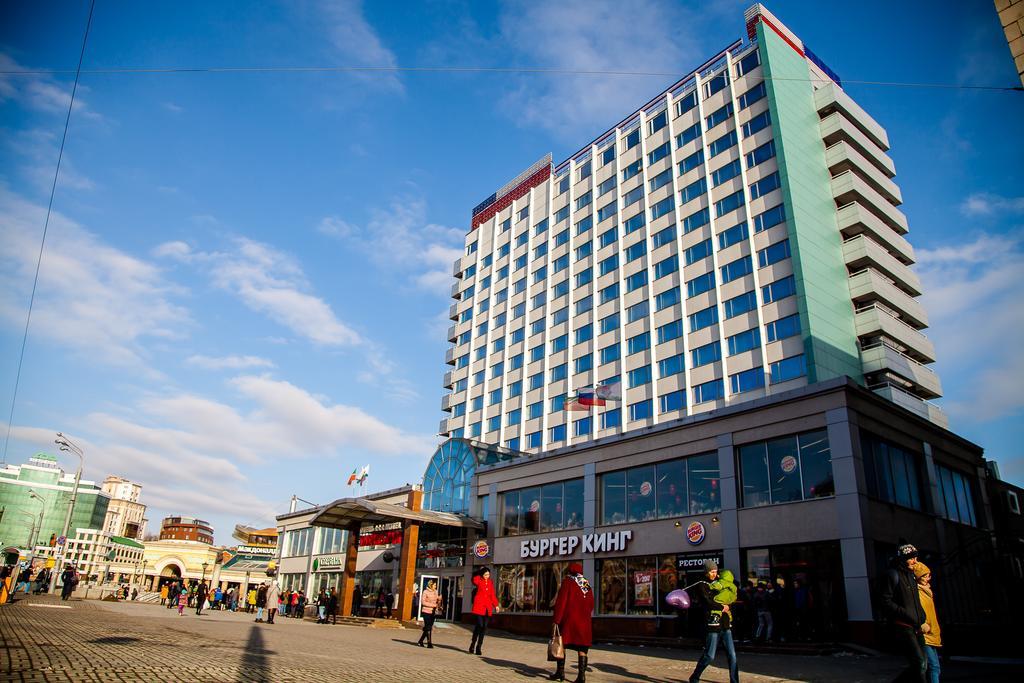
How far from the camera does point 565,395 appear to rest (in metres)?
57.1

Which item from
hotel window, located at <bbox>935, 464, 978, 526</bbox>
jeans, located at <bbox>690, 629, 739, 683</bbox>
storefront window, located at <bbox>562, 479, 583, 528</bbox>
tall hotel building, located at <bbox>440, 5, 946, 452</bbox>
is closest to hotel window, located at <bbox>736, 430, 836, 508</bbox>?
hotel window, located at <bbox>935, 464, 978, 526</bbox>

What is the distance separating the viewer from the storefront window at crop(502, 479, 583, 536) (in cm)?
3094

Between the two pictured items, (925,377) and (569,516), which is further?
(925,377)

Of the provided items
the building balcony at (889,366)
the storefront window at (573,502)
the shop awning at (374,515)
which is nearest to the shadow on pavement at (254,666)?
the shop awning at (374,515)

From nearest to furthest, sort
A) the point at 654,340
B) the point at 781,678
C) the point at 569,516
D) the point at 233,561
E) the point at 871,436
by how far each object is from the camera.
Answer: the point at 781,678
the point at 871,436
the point at 569,516
the point at 654,340
the point at 233,561

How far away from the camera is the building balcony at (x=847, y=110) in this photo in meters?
49.9

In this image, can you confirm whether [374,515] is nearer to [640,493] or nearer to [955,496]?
[640,493]

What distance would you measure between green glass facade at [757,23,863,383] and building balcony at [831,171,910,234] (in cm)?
79

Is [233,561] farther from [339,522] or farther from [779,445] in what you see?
[779,445]

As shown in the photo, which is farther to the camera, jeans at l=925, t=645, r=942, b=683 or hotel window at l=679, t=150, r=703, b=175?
hotel window at l=679, t=150, r=703, b=175

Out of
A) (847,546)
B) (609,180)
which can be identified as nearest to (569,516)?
(847,546)

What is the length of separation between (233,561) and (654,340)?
6747 cm

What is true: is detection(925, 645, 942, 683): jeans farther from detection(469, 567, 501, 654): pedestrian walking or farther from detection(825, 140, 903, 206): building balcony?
detection(825, 140, 903, 206): building balcony

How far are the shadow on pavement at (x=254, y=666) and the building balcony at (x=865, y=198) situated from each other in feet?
156
